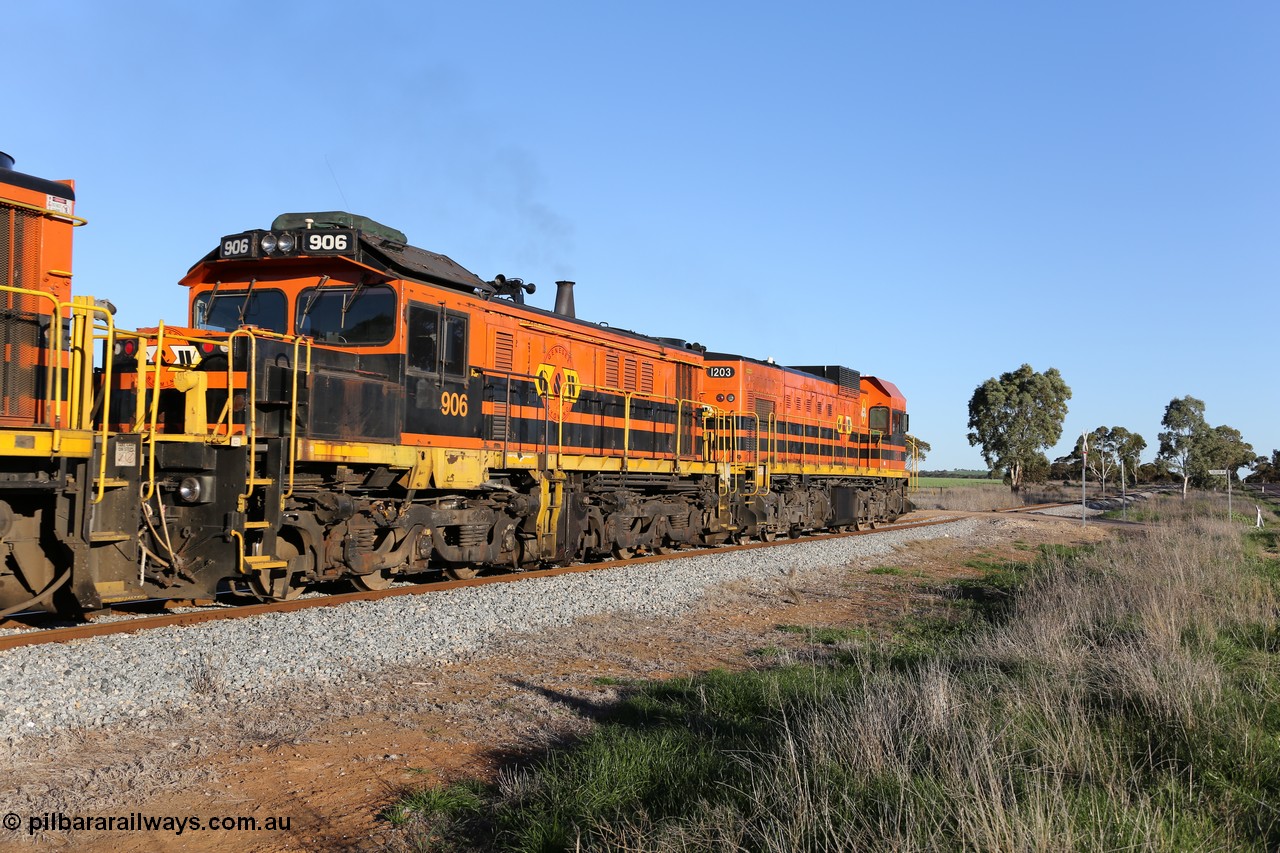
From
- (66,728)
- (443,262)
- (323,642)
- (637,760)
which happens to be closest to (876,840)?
(637,760)

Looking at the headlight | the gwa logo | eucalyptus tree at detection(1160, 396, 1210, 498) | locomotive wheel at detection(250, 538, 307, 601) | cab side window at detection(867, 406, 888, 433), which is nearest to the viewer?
the headlight

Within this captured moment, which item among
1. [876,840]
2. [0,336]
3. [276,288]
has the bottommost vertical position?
[876,840]

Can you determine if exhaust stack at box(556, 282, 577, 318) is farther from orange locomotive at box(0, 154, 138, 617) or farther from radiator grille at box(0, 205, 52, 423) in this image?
radiator grille at box(0, 205, 52, 423)

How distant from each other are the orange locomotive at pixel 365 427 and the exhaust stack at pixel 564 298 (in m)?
0.02

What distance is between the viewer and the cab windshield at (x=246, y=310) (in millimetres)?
10719

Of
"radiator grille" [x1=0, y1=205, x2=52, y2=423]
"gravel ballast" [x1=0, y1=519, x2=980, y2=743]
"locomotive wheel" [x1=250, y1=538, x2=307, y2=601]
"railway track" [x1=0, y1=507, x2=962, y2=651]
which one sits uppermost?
"radiator grille" [x1=0, y1=205, x2=52, y2=423]

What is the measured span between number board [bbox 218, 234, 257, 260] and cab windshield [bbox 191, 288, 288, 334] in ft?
1.44

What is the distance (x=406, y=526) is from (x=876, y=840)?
8.29 metres

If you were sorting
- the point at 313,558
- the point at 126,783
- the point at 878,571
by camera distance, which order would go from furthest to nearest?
the point at 878,571, the point at 313,558, the point at 126,783

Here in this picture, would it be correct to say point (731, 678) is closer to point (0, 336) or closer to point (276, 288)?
point (0, 336)

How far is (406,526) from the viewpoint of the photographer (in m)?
10.9

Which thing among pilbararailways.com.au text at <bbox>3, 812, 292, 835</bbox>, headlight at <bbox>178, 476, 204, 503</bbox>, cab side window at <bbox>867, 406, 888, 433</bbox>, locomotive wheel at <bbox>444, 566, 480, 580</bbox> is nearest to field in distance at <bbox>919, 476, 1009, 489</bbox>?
cab side window at <bbox>867, 406, 888, 433</bbox>

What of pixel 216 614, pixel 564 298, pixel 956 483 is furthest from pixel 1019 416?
pixel 216 614

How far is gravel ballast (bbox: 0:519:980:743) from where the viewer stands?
6082 mm
